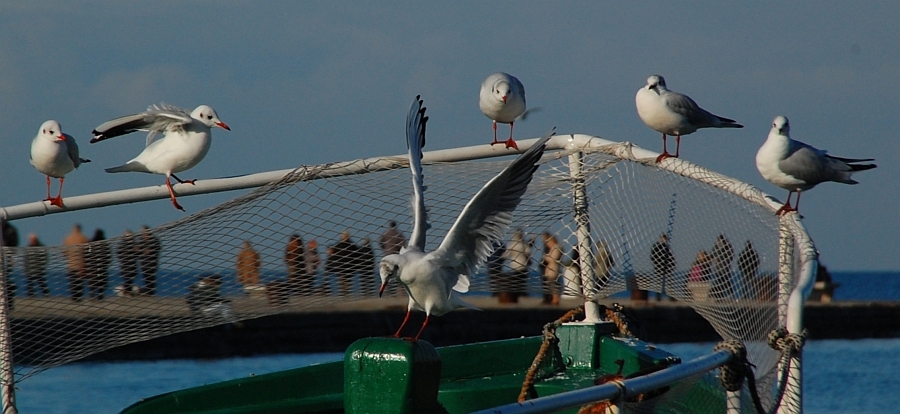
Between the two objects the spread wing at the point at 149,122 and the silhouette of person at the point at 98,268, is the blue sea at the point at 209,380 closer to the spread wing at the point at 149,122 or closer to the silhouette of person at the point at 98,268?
the spread wing at the point at 149,122

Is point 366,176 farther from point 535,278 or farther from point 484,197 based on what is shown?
point 484,197

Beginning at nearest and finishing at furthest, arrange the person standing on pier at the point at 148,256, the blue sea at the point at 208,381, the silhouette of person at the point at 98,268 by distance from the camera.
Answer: the person standing on pier at the point at 148,256 < the silhouette of person at the point at 98,268 < the blue sea at the point at 208,381

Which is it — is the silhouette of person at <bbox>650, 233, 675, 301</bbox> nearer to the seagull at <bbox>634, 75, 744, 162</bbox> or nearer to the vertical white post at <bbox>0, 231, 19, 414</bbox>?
the seagull at <bbox>634, 75, 744, 162</bbox>

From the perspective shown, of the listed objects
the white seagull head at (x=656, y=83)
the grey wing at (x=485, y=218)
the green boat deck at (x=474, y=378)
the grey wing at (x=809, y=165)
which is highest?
the white seagull head at (x=656, y=83)

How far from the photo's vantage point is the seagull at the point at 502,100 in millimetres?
8125

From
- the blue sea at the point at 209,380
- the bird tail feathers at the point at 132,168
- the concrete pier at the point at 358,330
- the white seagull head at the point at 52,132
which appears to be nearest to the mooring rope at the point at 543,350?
the bird tail feathers at the point at 132,168

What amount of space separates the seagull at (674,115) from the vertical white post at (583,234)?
1488 millimetres

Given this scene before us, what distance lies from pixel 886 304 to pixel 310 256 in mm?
19367

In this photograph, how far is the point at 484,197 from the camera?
4559mm

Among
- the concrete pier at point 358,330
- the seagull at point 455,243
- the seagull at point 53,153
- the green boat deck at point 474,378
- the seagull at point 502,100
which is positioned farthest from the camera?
the concrete pier at point 358,330

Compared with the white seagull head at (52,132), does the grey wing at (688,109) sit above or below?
above

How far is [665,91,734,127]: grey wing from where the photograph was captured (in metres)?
7.18

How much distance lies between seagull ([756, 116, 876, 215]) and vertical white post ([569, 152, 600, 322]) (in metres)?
1.11

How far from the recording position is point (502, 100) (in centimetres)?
809
